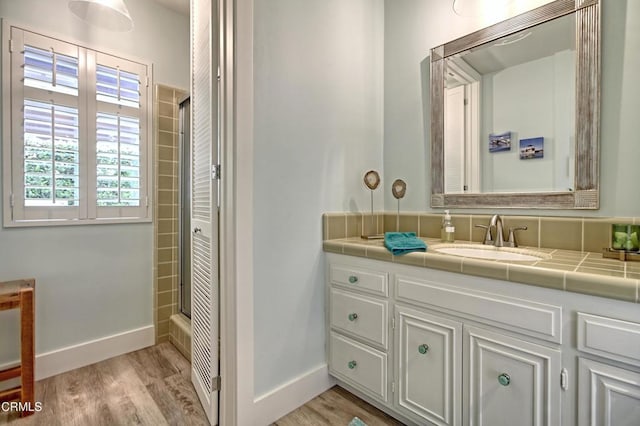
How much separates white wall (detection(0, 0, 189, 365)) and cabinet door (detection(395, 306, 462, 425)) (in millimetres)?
1988

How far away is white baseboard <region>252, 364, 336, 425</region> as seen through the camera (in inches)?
57.5

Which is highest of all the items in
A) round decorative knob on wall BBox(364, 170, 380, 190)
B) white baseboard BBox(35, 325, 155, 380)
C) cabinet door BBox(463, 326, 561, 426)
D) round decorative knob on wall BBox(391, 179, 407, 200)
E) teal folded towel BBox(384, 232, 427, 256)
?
round decorative knob on wall BBox(364, 170, 380, 190)

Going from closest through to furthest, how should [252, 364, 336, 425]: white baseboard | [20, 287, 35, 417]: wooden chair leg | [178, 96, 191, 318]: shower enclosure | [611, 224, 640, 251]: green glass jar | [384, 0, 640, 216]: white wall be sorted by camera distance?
[611, 224, 640, 251]: green glass jar < [384, 0, 640, 216]: white wall < [252, 364, 336, 425]: white baseboard < [20, 287, 35, 417]: wooden chair leg < [178, 96, 191, 318]: shower enclosure

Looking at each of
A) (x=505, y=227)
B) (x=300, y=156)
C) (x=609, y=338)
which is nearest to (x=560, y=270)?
(x=609, y=338)

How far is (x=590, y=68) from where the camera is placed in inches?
51.9

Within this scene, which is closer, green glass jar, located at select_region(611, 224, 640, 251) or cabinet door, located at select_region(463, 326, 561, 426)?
cabinet door, located at select_region(463, 326, 561, 426)

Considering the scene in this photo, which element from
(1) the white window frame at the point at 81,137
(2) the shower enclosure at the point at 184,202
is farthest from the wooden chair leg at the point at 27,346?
(2) the shower enclosure at the point at 184,202

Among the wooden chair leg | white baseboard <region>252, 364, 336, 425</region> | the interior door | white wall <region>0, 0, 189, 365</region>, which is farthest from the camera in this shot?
white wall <region>0, 0, 189, 365</region>

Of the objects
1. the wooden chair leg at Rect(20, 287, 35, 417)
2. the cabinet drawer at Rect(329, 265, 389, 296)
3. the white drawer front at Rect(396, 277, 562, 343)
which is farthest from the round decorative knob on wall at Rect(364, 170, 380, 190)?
the wooden chair leg at Rect(20, 287, 35, 417)

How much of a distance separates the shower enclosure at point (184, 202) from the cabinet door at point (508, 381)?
199 cm

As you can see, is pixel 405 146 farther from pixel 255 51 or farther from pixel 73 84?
pixel 73 84

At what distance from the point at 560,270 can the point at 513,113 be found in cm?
93

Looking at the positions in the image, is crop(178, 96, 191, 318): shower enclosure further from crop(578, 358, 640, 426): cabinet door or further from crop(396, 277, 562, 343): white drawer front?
crop(578, 358, 640, 426): cabinet door

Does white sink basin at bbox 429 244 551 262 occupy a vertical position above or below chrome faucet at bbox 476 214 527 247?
below
